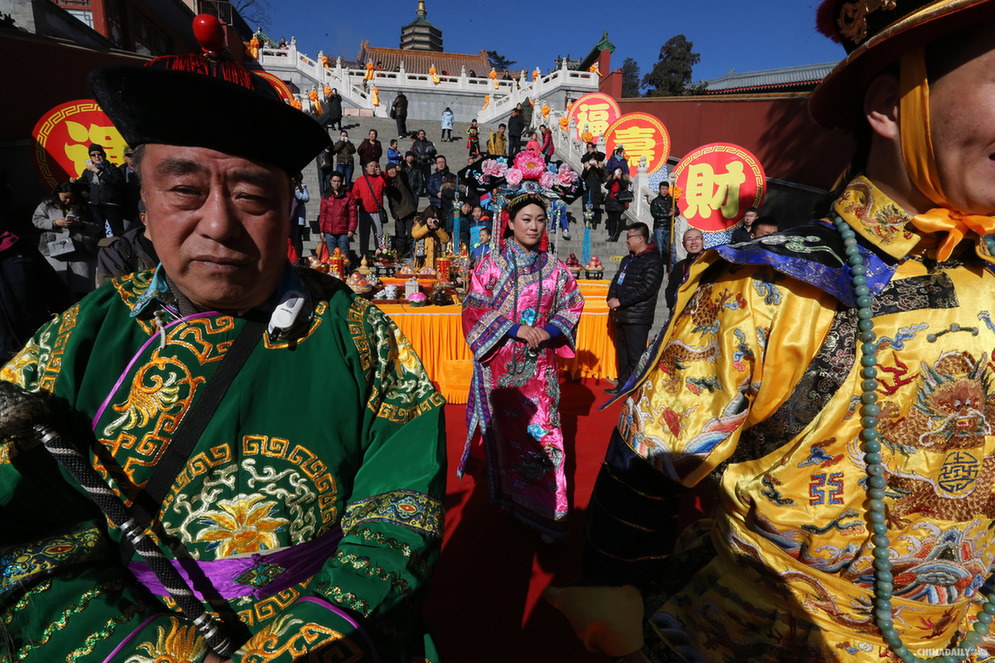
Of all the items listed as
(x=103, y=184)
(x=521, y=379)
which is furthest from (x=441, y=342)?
(x=103, y=184)

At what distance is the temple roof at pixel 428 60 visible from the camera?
3600 cm

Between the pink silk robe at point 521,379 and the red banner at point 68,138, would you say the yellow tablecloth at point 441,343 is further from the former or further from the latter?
the red banner at point 68,138

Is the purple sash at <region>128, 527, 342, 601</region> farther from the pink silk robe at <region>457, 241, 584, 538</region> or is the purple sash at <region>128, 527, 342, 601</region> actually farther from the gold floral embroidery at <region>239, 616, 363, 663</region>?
the pink silk robe at <region>457, 241, 584, 538</region>

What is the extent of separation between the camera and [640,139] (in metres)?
11.2

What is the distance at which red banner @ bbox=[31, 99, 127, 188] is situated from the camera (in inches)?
268

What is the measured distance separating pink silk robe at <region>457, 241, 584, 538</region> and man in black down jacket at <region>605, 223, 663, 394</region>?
2.09 m

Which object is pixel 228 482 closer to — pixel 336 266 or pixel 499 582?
pixel 499 582

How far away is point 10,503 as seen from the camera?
950 millimetres

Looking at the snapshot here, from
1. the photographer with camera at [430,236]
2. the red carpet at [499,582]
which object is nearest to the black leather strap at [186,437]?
the red carpet at [499,582]

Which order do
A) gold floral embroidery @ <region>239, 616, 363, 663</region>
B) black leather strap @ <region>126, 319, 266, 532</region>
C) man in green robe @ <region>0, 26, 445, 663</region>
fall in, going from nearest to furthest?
gold floral embroidery @ <region>239, 616, 363, 663</region> → man in green robe @ <region>0, 26, 445, 663</region> → black leather strap @ <region>126, 319, 266, 532</region>

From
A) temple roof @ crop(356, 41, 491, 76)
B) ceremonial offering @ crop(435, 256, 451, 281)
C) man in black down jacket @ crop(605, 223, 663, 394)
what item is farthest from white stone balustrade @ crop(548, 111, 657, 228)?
temple roof @ crop(356, 41, 491, 76)

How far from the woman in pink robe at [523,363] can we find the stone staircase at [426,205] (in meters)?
2.01

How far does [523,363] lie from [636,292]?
8.46 ft

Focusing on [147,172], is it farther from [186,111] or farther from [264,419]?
[264,419]
